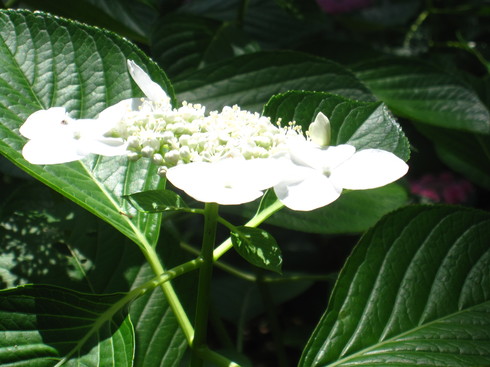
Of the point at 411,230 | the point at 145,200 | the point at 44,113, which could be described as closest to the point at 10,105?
the point at 44,113

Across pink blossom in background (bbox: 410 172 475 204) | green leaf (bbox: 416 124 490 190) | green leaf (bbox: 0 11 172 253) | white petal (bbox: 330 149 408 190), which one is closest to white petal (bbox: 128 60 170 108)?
green leaf (bbox: 0 11 172 253)

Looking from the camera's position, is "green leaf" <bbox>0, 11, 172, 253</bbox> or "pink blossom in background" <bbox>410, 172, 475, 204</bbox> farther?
"pink blossom in background" <bbox>410, 172, 475, 204</bbox>

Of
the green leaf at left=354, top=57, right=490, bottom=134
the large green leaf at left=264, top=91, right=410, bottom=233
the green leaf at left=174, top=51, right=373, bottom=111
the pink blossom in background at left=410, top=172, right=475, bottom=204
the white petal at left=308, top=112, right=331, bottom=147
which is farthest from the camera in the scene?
the pink blossom in background at left=410, top=172, right=475, bottom=204

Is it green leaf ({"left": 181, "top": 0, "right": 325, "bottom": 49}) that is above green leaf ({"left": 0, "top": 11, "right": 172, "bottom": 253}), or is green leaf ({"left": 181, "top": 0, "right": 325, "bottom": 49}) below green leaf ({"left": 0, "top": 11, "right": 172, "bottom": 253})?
above

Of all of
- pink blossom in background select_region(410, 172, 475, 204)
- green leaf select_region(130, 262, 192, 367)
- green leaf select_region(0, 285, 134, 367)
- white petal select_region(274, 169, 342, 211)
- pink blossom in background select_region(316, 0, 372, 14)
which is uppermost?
pink blossom in background select_region(316, 0, 372, 14)

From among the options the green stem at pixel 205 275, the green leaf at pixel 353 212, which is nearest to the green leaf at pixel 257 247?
the green stem at pixel 205 275

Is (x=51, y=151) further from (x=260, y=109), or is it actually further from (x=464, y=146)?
(x=464, y=146)

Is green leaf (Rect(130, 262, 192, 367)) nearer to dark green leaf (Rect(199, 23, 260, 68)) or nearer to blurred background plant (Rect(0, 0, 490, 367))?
blurred background plant (Rect(0, 0, 490, 367))
